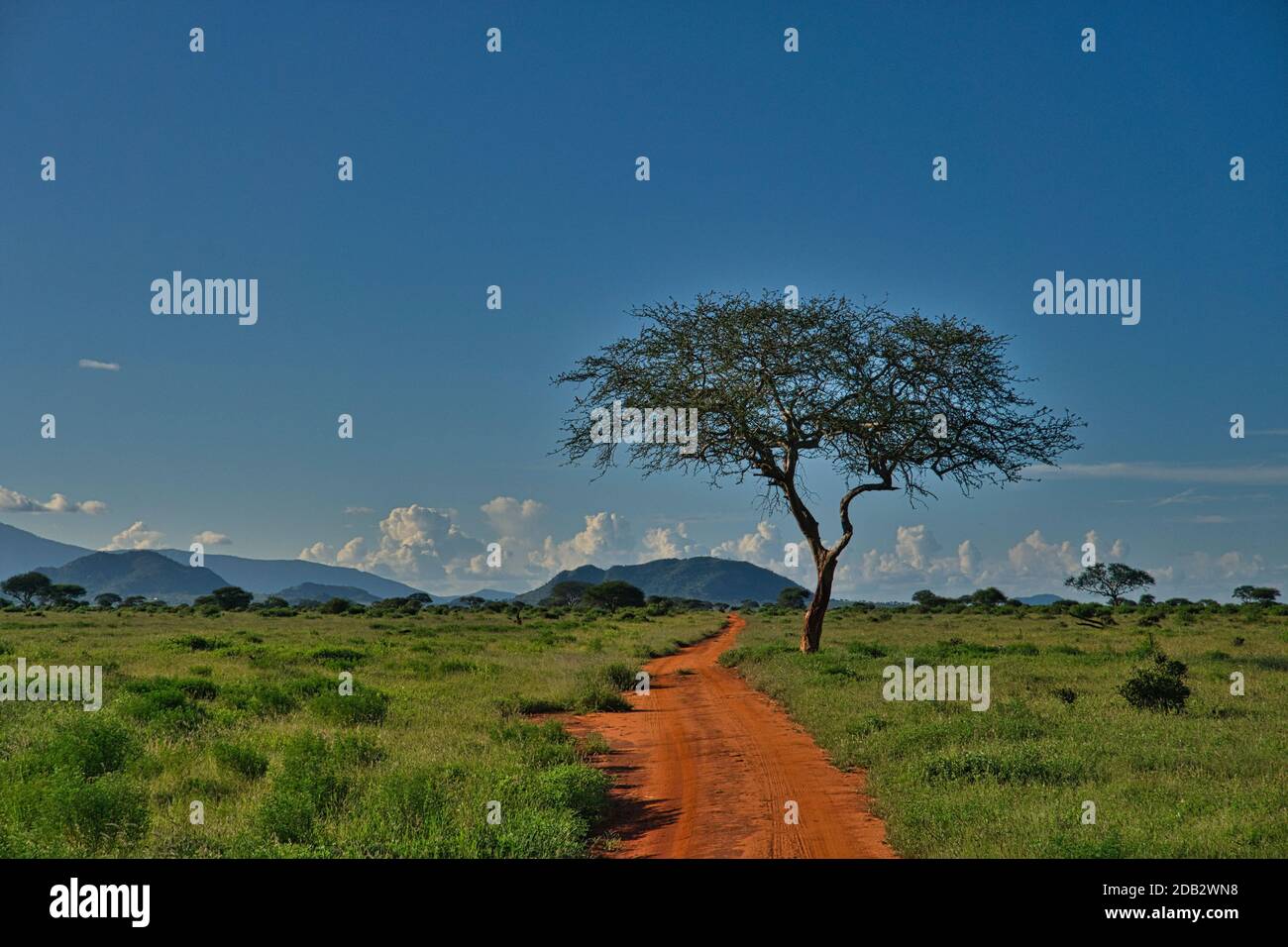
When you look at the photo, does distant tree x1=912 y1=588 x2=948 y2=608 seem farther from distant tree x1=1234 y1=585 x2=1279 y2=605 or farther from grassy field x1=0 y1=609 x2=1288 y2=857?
grassy field x1=0 y1=609 x2=1288 y2=857

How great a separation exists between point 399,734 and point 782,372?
1692 centimetres

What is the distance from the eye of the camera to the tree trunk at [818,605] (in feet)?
89.6

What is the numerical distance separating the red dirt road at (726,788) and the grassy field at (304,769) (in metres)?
0.80

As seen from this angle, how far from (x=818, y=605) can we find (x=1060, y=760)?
16179 mm

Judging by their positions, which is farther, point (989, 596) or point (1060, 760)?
point (989, 596)

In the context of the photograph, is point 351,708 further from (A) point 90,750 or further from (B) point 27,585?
(B) point 27,585

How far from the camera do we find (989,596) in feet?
364

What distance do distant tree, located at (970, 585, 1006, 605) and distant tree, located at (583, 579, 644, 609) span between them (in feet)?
145

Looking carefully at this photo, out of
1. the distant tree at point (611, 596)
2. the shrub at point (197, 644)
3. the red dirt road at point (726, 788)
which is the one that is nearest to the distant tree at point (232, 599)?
the distant tree at point (611, 596)

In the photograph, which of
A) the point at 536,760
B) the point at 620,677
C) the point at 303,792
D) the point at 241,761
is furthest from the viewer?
the point at 620,677

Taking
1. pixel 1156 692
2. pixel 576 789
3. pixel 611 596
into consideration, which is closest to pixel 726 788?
pixel 576 789

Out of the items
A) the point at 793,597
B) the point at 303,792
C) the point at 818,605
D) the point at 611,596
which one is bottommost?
the point at 793,597

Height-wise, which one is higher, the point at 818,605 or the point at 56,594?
the point at 818,605
